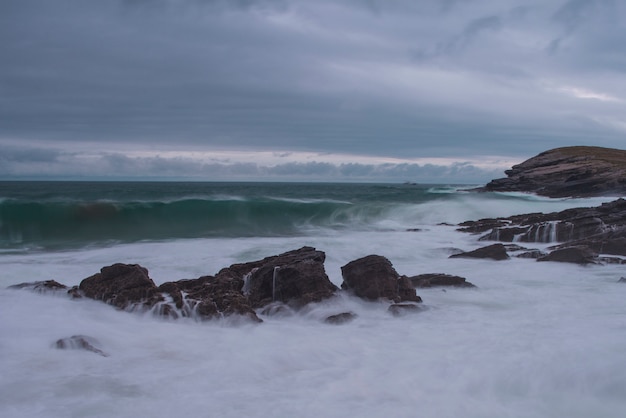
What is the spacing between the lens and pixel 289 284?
884cm

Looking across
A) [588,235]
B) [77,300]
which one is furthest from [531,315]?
[588,235]

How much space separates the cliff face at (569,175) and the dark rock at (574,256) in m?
28.6

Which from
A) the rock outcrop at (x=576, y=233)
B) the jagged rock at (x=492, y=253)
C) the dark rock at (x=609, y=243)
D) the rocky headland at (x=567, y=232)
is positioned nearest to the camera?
the rock outcrop at (x=576, y=233)

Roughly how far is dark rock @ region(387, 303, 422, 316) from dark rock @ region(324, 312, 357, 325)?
0.71 meters

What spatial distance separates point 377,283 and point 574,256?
21.1 feet

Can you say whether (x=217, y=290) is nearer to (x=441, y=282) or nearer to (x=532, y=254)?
(x=441, y=282)

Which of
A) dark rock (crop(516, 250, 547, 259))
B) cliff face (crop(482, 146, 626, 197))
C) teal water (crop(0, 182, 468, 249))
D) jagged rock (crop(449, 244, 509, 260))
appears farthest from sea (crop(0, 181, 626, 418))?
cliff face (crop(482, 146, 626, 197))

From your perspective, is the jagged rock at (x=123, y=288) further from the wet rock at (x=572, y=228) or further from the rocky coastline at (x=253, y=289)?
the wet rock at (x=572, y=228)

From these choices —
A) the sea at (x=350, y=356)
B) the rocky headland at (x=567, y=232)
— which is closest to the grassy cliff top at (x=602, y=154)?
the rocky headland at (x=567, y=232)

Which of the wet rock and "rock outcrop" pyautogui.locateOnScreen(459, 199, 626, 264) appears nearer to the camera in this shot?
"rock outcrop" pyautogui.locateOnScreen(459, 199, 626, 264)

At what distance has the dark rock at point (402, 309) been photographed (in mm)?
8336

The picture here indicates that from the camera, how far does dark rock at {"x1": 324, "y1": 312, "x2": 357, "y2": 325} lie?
7906 mm

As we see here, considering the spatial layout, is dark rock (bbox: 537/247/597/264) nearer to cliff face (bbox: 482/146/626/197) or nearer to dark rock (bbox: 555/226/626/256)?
dark rock (bbox: 555/226/626/256)

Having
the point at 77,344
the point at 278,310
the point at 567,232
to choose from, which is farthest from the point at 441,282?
the point at 567,232
